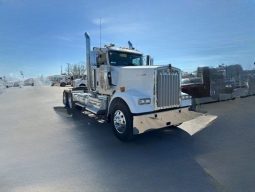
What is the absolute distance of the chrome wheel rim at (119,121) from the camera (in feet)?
21.5

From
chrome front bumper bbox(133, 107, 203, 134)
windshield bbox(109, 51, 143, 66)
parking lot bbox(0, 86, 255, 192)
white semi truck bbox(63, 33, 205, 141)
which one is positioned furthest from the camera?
windshield bbox(109, 51, 143, 66)

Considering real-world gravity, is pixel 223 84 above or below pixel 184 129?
above

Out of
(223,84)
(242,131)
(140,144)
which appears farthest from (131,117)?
(223,84)

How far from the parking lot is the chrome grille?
0.98m

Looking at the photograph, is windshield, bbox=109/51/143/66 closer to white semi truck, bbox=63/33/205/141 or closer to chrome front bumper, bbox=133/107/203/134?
white semi truck, bbox=63/33/205/141

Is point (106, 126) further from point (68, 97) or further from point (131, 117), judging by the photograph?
point (68, 97)

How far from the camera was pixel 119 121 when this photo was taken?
6707 mm

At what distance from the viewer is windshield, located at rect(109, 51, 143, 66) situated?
8391 mm

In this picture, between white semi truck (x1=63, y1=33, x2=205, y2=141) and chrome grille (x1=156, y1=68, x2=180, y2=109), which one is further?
chrome grille (x1=156, y1=68, x2=180, y2=109)

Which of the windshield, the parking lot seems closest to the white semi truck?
the windshield

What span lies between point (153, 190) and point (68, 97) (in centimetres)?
1014

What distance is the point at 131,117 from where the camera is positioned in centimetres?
631

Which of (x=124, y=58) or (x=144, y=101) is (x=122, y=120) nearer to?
(x=144, y=101)

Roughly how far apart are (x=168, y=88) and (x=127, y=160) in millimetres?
2565
